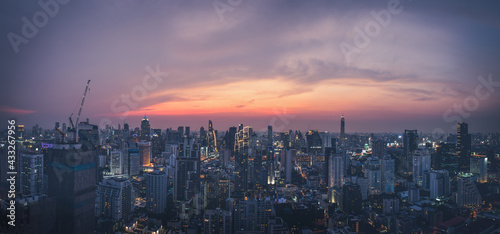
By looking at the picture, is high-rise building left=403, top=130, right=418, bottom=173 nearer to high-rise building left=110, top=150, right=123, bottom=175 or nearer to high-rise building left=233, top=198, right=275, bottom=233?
high-rise building left=233, top=198, right=275, bottom=233

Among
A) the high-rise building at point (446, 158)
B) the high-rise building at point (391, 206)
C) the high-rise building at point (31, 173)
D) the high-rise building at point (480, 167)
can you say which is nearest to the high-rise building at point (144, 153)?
the high-rise building at point (31, 173)

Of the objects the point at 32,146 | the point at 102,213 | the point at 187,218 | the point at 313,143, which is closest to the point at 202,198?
the point at 187,218

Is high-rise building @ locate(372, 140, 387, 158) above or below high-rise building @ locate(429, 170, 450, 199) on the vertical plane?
above

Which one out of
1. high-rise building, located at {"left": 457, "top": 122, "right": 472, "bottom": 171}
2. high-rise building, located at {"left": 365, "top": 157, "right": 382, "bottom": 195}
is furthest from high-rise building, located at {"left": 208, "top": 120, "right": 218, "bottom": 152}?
high-rise building, located at {"left": 457, "top": 122, "right": 472, "bottom": 171}

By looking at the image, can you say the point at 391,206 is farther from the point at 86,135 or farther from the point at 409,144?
the point at 86,135

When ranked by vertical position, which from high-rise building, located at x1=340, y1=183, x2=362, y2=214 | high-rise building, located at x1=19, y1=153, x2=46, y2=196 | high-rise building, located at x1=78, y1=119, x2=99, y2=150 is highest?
high-rise building, located at x1=78, y1=119, x2=99, y2=150

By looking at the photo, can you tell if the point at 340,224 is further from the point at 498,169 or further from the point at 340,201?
the point at 498,169
